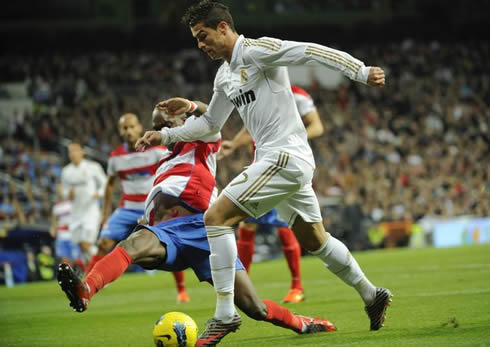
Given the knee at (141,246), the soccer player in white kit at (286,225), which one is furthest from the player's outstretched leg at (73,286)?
the soccer player in white kit at (286,225)

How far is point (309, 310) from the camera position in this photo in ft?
25.4

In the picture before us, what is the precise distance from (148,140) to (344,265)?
62.0 inches

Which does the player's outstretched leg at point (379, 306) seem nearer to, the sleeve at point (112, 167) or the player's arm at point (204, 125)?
the player's arm at point (204, 125)

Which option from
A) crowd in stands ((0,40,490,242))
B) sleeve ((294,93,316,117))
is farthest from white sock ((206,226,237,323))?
crowd in stands ((0,40,490,242))

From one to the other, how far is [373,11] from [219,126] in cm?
3045

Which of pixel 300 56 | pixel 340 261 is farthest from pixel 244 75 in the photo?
pixel 340 261

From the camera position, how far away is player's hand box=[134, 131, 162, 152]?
5.64 m

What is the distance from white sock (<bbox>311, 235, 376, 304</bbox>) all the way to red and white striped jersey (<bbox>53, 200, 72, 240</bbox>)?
11140 millimetres

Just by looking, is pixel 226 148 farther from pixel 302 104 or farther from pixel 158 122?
pixel 158 122

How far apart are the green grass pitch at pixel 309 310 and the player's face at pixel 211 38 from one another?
1962mm

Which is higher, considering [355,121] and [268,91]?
[268,91]

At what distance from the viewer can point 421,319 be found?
6445 millimetres

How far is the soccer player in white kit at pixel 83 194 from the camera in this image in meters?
14.7

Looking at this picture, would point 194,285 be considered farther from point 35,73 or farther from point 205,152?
point 35,73
